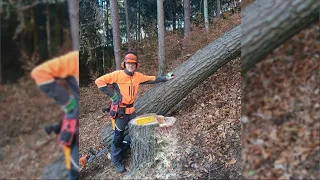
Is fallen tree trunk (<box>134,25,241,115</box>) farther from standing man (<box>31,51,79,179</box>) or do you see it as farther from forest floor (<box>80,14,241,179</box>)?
standing man (<box>31,51,79,179</box>)

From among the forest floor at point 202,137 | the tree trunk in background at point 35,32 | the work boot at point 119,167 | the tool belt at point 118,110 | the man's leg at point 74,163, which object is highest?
the tree trunk in background at point 35,32

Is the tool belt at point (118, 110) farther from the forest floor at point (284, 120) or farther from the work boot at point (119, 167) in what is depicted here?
the forest floor at point (284, 120)

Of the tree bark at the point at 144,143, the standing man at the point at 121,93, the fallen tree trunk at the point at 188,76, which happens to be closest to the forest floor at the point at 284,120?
the tree bark at the point at 144,143

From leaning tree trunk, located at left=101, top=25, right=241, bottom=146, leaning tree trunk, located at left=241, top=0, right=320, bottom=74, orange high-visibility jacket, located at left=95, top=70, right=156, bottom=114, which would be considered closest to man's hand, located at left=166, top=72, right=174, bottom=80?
leaning tree trunk, located at left=101, top=25, right=241, bottom=146

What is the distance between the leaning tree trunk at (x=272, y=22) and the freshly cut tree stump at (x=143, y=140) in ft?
5.38

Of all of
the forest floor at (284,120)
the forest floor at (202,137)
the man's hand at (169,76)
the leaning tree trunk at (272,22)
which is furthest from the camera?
the man's hand at (169,76)

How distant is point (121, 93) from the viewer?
339 cm

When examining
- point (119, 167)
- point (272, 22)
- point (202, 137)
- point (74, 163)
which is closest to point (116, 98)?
point (119, 167)

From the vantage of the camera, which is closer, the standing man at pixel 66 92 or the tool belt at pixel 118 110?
the standing man at pixel 66 92

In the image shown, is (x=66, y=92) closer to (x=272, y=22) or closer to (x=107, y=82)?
(x=272, y=22)

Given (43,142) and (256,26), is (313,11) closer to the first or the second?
(256,26)

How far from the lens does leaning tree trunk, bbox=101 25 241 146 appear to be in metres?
4.23

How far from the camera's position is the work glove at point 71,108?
1389mm

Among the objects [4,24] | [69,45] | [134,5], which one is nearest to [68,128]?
[69,45]
